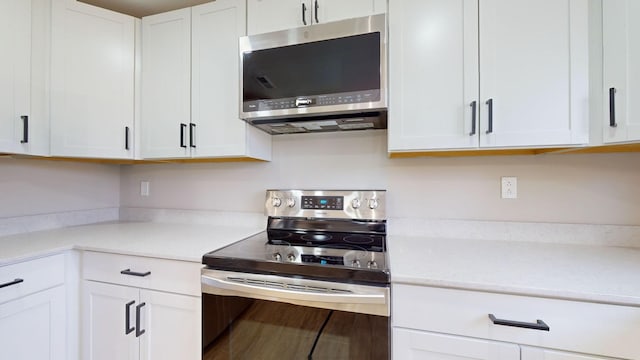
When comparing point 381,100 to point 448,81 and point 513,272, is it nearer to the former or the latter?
point 448,81

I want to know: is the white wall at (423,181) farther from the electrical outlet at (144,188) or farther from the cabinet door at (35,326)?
the cabinet door at (35,326)

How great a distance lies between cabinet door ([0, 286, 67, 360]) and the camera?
3.70ft

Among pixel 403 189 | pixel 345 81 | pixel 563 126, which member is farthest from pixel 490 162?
pixel 345 81

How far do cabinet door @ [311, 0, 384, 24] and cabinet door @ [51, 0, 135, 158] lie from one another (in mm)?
1245

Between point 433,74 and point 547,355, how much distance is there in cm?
114

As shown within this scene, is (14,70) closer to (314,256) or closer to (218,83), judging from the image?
(218,83)

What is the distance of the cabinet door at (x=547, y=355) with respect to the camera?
80 centimetres

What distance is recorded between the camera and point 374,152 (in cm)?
162

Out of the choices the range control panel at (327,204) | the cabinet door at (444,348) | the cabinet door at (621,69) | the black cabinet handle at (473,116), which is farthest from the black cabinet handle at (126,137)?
the cabinet door at (621,69)

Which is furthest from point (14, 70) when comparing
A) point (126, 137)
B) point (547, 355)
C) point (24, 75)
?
point (547, 355)

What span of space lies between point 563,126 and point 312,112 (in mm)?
1086

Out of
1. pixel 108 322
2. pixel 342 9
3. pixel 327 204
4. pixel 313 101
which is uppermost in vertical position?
pixel 342 9

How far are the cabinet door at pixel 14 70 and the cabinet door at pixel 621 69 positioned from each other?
2688 millimetres

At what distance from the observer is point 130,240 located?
1.42m
